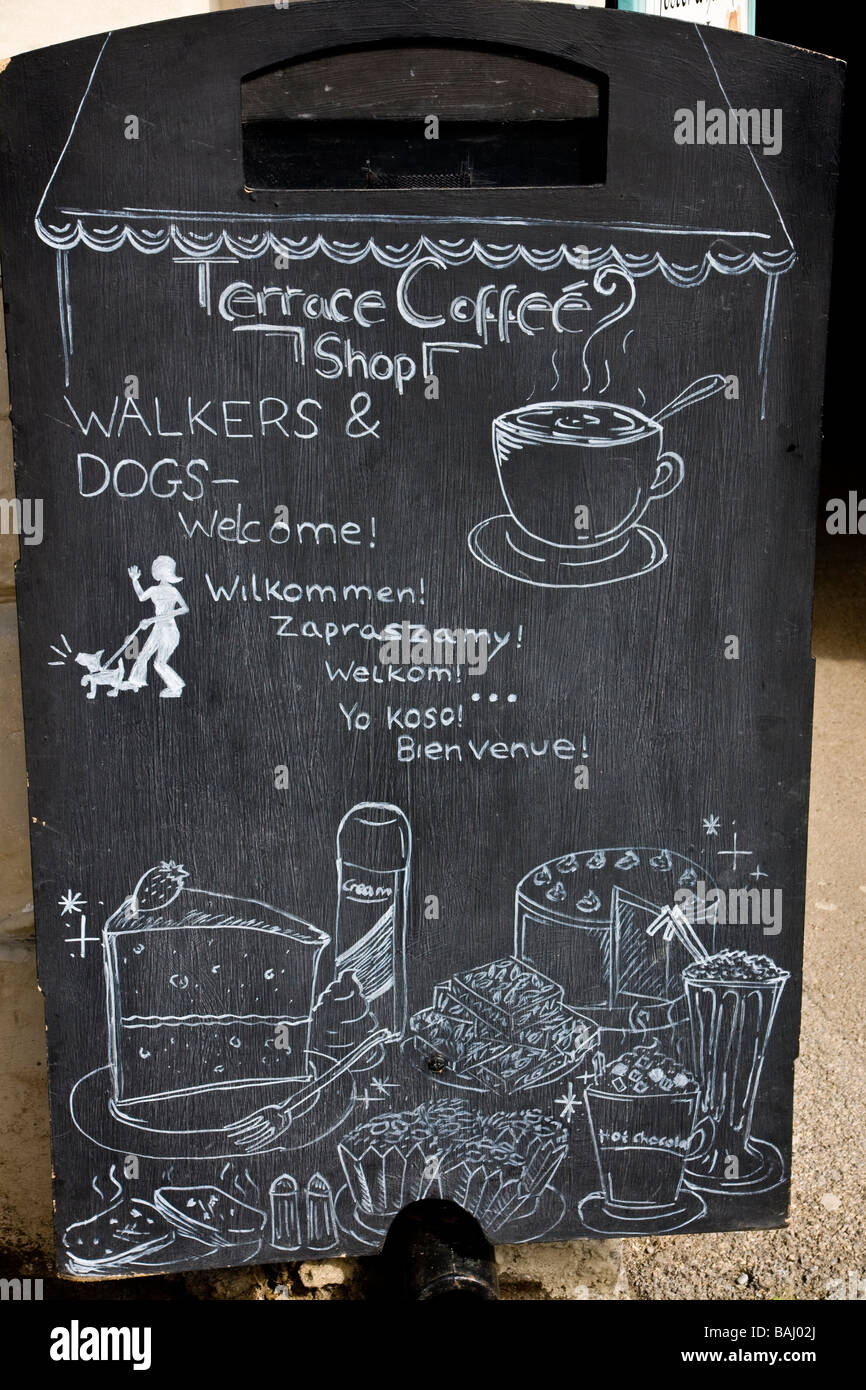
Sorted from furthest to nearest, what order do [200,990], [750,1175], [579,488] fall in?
[750,1175]
[200,990]
[579,488]

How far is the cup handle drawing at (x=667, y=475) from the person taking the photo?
5.94 ft

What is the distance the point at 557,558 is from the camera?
1827 millimetres

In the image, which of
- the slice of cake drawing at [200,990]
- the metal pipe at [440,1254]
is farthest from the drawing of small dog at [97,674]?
the metal pipe at [440,1254]

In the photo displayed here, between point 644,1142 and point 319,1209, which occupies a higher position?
point 644,1142

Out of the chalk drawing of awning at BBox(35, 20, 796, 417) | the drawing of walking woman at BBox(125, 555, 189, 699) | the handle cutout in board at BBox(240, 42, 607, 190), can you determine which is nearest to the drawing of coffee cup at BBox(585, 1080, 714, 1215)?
the drawing of walking woman at BBox(125, 555, 189, 699)

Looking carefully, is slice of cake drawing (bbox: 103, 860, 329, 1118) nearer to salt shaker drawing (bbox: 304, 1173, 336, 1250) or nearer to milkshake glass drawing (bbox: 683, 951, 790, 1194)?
salt shaker drawing (bbox: 304, 1173, 336, 1250)

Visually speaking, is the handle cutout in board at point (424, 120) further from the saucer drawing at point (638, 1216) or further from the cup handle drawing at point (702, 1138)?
the saucer drawing at point (638, 1216)

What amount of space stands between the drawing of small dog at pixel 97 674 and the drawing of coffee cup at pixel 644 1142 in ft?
3.62

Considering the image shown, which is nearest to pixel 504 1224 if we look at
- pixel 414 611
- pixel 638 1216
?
pixel 638 1216

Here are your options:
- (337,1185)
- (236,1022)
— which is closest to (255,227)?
(236,1022)

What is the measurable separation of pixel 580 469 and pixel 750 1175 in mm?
1324

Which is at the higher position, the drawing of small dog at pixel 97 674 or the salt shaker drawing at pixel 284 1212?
the drawing of small dog at pixel 97 674

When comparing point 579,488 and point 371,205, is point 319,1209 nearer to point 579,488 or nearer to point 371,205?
point 579,488

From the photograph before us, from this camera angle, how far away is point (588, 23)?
5.50 feet
